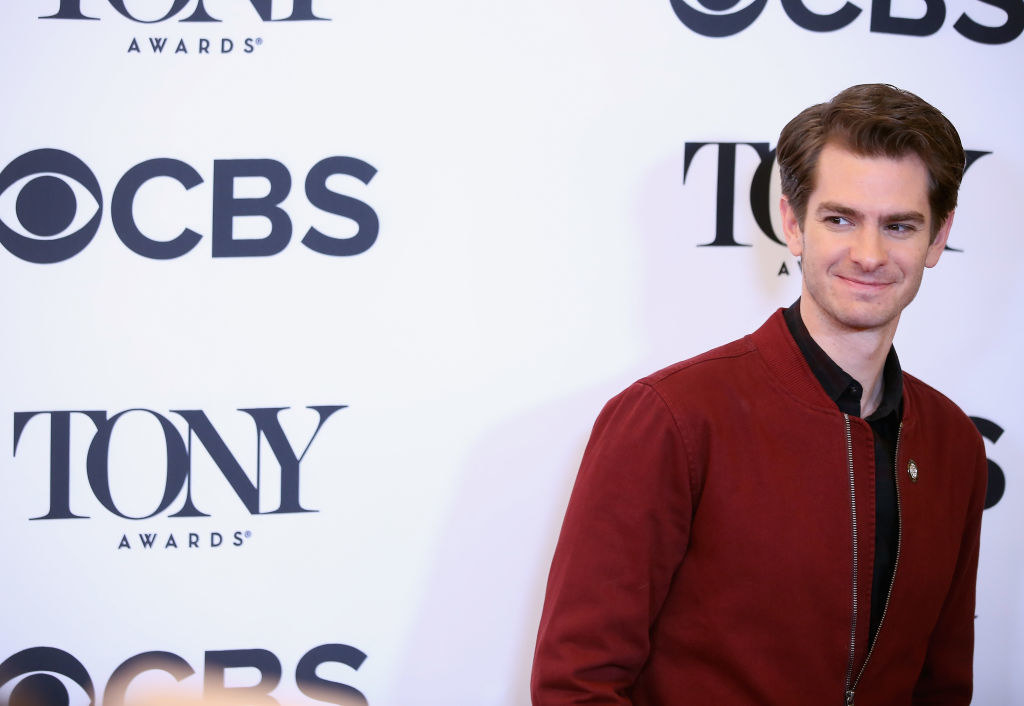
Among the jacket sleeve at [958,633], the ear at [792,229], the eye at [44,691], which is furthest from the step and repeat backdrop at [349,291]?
the jacket sleeve at [958,633]

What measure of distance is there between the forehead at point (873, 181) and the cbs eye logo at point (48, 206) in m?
1.14

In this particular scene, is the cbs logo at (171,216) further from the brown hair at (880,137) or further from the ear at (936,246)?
the ear at (936,246)

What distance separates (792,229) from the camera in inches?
47.4

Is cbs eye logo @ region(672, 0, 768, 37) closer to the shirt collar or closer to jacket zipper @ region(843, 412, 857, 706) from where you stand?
the shirt collar

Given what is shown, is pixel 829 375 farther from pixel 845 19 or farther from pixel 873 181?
pixel 845 19

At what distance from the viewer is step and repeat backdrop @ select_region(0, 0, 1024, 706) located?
1501 mm

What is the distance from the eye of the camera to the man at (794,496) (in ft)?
3.45

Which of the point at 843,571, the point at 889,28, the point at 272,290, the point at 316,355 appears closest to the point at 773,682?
the point at 843,571

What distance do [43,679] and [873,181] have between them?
4.90 ft

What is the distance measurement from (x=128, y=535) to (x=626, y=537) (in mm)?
908

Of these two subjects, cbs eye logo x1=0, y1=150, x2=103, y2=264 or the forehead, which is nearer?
the forehead

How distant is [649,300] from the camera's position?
1579 millimetres

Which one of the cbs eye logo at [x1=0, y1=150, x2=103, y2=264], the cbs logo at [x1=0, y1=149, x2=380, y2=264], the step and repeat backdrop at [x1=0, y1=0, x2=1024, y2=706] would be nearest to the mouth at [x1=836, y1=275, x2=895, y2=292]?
the step and repeat backdrop at [x1=0, y1=0, x2=1024, y2=706]

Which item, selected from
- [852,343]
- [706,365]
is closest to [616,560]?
[706,365]
